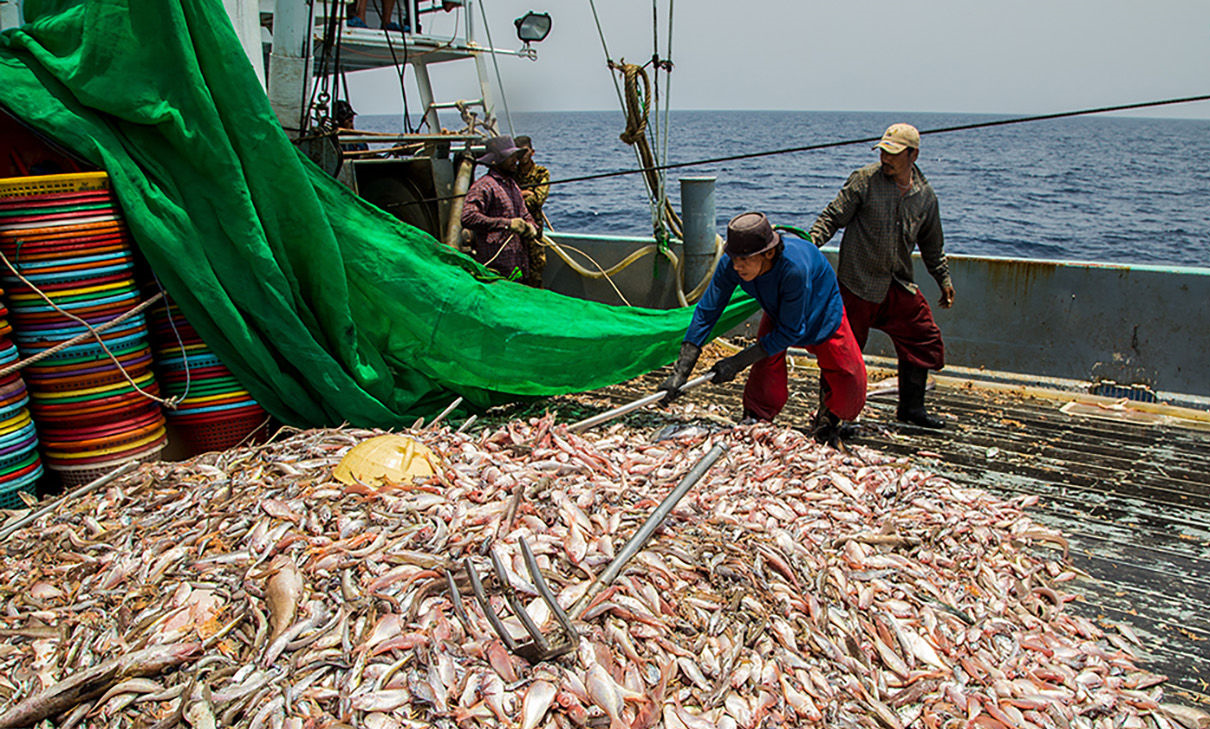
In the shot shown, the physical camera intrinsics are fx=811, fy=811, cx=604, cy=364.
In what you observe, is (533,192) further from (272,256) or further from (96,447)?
(96,447)

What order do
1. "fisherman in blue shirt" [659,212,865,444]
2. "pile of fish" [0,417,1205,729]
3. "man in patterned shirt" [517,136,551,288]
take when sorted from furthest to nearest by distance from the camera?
"man in patterned shirt" [517,136,551,288] < "fisherman in blue shirt" [659,212,865,444] < "pile of fish" [0,417,1205,729]

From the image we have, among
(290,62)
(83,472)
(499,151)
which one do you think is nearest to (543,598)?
(83,472)

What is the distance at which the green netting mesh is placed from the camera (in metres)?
3.93

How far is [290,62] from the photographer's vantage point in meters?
5.23

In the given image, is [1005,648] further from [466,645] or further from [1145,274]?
[1145,274]

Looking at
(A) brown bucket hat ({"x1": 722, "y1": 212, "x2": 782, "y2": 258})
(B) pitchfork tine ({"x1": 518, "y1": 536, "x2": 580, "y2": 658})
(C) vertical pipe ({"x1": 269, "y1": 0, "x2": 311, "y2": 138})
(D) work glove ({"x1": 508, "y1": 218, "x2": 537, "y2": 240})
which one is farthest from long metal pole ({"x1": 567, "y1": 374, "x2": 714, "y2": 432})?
(C) vertical pipe ({"x1": 269, "y1": 0, "x2": 311, "y2": 138})

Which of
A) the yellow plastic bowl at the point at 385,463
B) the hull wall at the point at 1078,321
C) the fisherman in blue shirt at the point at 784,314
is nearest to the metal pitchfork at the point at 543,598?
the yellow plastic bowl at the point at 385,463

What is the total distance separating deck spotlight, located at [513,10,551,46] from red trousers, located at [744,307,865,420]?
4.99 m

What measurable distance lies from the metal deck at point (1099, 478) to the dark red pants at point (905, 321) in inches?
20.5

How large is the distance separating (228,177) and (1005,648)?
4173mm

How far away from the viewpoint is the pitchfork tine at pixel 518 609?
8.58 feet

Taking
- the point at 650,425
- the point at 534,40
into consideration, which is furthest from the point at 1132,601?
the point at 534,40

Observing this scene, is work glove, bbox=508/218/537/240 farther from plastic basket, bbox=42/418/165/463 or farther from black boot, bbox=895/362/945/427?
plastic basket, bbox=42/418/165/463

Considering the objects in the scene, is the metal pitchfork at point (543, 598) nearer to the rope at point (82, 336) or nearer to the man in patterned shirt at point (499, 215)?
the rope at point (82, 336)
